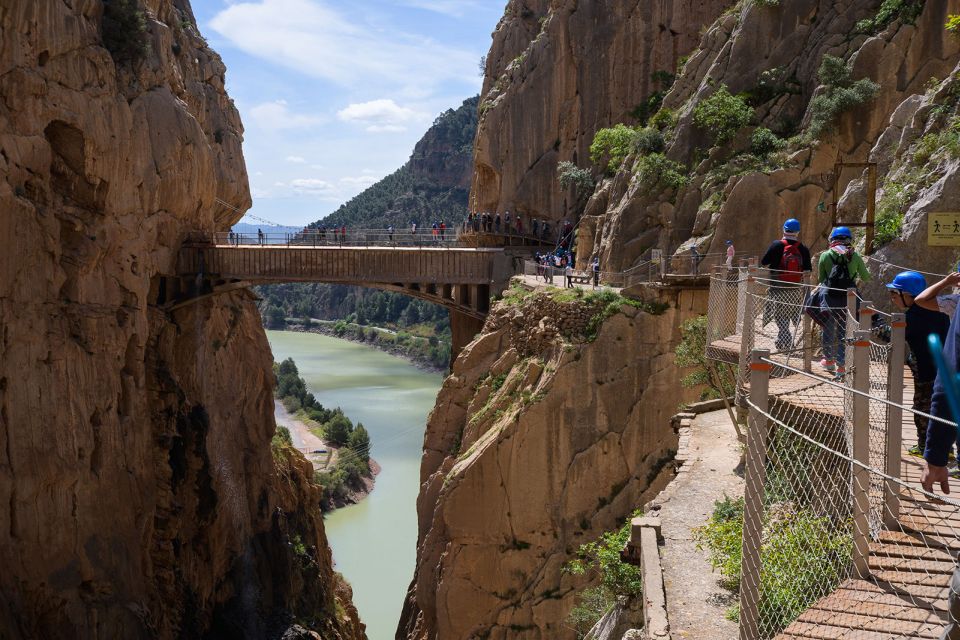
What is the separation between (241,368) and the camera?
30812mm

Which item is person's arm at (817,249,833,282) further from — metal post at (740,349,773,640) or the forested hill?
the forested hill

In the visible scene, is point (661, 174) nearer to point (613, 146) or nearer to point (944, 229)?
point (613, 146)

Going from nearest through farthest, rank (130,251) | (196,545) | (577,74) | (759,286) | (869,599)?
(869,599), (759,286), (130,251), (196,545), (577,74)

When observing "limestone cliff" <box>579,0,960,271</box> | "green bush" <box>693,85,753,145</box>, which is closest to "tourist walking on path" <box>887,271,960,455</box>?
"limestone cliff" <box>579,0,960,271</box>

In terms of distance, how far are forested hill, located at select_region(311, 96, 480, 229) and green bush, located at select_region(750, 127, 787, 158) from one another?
95298 millimetres

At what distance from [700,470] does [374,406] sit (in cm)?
7079

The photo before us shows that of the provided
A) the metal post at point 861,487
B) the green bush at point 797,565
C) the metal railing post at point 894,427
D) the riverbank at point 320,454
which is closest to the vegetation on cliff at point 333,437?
the riverbank at point 320,454

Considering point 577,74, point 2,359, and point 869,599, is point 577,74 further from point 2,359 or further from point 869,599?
point 869,599

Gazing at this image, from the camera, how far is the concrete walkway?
7.83 meters

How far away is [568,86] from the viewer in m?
33.7

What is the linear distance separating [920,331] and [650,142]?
1913 centimetres

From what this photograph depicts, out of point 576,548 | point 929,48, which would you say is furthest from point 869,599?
point 929,48

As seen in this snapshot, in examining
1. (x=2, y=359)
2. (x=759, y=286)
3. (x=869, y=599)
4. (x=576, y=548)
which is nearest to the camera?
(x=869, y=599)

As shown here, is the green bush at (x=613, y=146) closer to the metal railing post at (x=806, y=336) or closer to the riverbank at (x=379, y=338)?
the metal railing post at (x=806, y=336)
